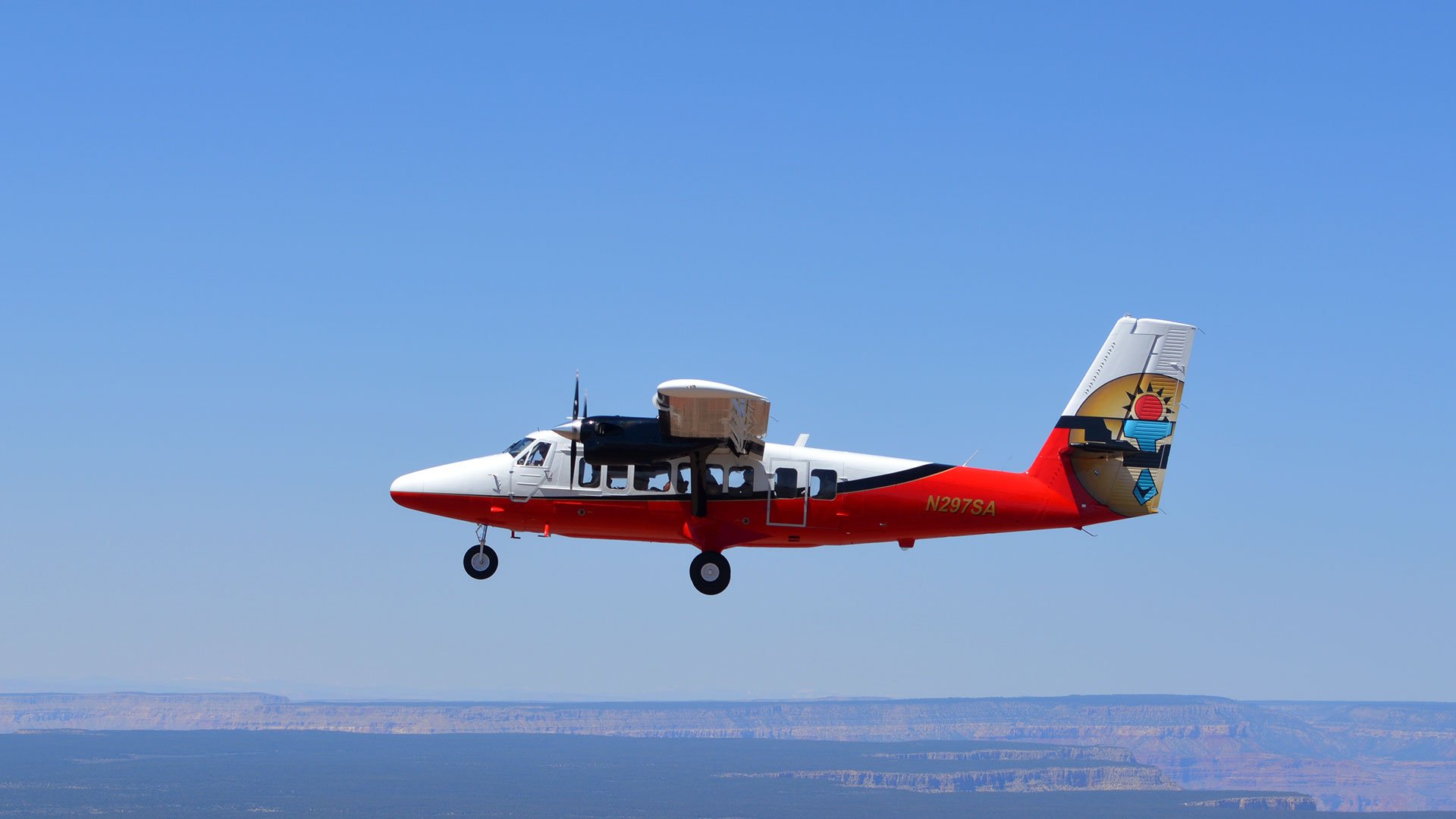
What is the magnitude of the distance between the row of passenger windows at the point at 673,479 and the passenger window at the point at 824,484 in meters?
0.50

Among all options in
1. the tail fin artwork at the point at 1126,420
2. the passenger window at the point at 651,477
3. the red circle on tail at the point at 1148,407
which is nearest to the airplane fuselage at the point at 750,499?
the passenger window at the point at 651,477

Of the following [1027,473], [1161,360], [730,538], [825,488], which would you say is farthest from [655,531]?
[1161,360]

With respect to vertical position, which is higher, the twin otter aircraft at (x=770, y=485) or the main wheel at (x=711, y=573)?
the twin otter aircraft at (x=770, y=485)

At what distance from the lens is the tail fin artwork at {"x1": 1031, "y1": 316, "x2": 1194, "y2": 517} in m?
35.3

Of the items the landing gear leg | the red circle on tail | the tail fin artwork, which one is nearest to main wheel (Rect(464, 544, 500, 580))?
the landing gear leg

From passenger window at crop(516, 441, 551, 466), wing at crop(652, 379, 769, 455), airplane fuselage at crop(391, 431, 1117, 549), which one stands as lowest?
airplane fuselage at crop(391, 431, 1117, 549)

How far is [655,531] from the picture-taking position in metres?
34.0

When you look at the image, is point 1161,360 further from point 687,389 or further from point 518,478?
point 518,478

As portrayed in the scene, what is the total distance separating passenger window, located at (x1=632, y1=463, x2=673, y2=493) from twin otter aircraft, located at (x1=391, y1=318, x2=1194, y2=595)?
24mm

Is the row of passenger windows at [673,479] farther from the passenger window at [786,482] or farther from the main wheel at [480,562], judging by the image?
the main wheel at [480,562]

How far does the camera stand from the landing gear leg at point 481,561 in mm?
34844

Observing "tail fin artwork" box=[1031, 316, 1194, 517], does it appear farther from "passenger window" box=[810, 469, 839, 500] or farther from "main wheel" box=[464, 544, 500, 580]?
"main wheel" box=[464, 544, 500, 580]

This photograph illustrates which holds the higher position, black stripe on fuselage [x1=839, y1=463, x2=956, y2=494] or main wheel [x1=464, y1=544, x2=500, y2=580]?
Result: black stripe on fuselage [x1=839, y1=463, x2=956, y2=494]

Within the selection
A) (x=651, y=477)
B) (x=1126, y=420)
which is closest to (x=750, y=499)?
(x=651, y=477)
